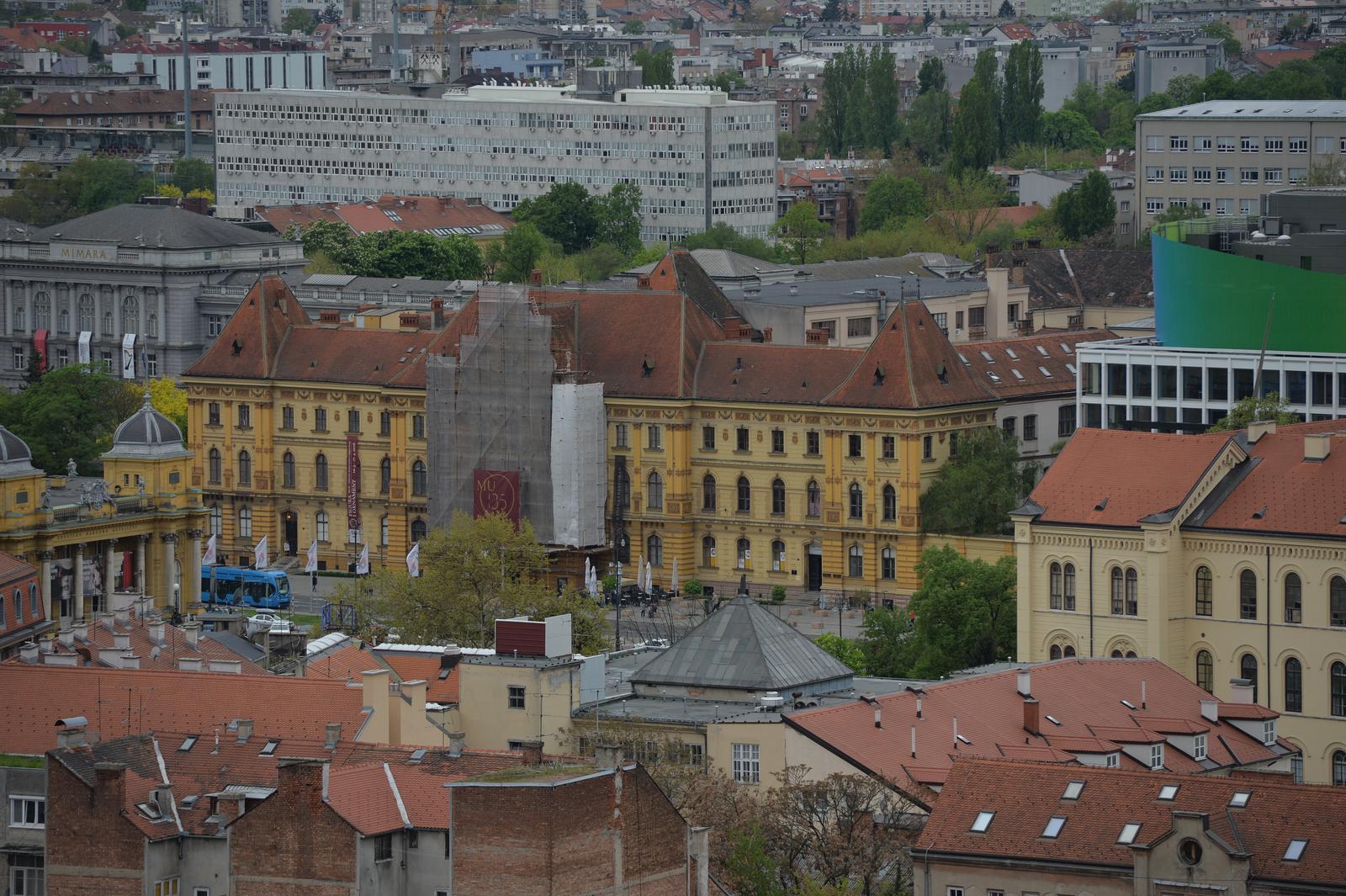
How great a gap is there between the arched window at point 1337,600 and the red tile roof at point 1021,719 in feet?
46.1

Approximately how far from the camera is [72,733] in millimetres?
96875

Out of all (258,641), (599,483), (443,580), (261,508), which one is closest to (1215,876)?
(258,641)

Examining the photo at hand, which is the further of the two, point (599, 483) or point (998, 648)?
point (599, 483)

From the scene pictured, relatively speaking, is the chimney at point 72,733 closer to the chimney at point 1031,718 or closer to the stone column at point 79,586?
the chimney at point 1031,718

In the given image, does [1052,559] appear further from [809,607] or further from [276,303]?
[276,303]

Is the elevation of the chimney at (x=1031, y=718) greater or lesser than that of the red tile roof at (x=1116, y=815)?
lesser

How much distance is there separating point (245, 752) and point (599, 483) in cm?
8743

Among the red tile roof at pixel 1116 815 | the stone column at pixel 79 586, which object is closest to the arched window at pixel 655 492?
the stone column at pixel 79 586

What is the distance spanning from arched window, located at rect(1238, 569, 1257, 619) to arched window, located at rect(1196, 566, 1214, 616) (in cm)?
110

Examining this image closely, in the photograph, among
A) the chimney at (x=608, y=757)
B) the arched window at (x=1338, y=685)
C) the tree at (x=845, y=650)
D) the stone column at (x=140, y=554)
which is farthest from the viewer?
the stone column at (x=140, y=554)

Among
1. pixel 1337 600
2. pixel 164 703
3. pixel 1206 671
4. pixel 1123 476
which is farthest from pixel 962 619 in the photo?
pixel 164 703

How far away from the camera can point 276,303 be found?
200 metres

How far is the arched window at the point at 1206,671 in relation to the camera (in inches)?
5459

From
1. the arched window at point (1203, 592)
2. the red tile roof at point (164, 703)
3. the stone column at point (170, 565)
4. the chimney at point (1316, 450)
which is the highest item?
the chimney at point (1316, 450)
